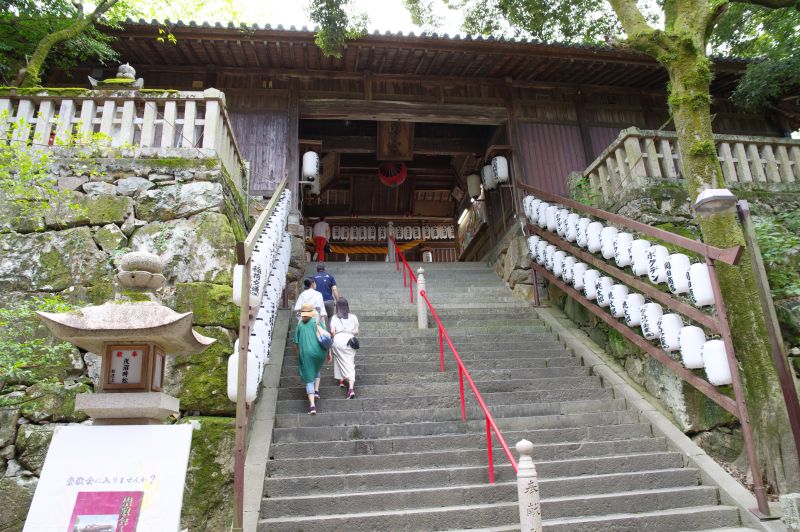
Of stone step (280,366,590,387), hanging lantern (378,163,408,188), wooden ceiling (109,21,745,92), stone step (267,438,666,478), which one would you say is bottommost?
stone step (267,438,666,478)

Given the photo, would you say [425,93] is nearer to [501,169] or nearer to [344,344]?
[501,169]

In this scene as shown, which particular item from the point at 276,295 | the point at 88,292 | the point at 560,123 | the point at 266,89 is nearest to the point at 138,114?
the point at 88,292

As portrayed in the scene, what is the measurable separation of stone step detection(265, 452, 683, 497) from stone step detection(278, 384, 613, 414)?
1230mm

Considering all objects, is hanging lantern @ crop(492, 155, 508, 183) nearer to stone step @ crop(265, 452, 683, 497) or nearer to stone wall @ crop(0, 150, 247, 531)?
stone wall @ crop(0, 150, 247, 531)

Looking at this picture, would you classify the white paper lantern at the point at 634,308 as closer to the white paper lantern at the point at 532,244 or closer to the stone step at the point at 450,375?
the stone step at the point at 450,375

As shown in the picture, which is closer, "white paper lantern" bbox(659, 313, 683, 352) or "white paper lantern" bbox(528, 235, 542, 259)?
"white paper lantern" bbox(659, 313, 683, 352)

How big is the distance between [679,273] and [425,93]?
836 centimetres

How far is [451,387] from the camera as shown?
715cm

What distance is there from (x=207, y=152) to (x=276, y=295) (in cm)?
234

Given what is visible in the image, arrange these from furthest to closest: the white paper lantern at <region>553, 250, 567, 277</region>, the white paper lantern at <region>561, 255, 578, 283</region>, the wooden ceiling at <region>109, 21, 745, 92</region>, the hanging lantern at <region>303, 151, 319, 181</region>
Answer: the hanging lantern at <region>303, 151, 319, 181</region> → the wooden ceiling at <region>109, 21, 745, 92</region> → the white paper lantern at <region>553, 250, 567, 277</region> → the white paper lantern at <region>561, 255, 578, 283</region>

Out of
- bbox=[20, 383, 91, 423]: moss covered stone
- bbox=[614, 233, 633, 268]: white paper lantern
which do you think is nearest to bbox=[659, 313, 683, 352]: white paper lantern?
bbox=[614, 233, 633, 268]: white paper lantern

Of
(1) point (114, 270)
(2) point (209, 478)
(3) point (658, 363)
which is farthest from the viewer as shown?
(3) point (658, 363)

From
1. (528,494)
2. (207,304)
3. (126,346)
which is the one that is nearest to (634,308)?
(528,494)

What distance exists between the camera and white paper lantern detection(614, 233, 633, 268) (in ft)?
24.2
